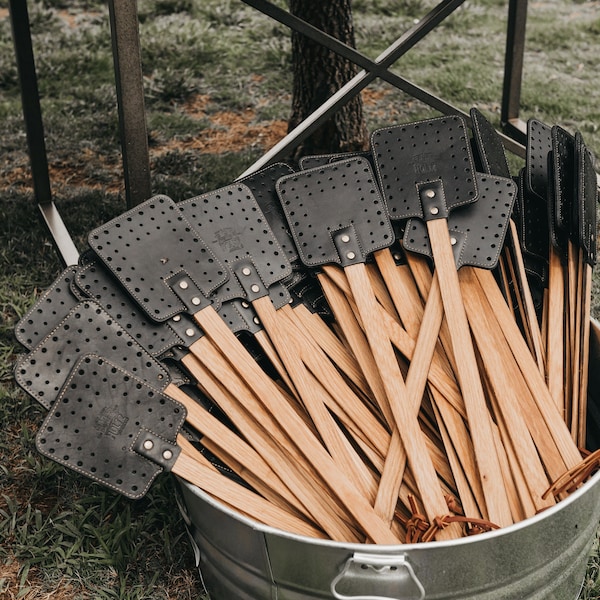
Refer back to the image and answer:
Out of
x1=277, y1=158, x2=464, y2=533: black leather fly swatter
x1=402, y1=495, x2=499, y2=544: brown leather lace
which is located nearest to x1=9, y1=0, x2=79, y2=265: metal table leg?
x1=277, y1=158, x2=464, y2=533: black leather fly swatter

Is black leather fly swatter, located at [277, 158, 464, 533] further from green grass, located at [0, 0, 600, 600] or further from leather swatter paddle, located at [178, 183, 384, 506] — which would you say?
green grass, located at [0, 0, 600, 600]

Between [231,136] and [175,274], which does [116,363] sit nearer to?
[175,274]

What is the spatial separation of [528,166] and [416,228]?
1.26 feet

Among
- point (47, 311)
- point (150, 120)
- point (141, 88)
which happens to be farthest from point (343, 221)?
point (150, 120)

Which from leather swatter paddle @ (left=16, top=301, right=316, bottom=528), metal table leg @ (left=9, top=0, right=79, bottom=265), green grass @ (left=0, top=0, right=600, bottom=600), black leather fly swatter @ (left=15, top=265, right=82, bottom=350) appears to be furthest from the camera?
metal table leg @ (left=9, top=0, right=79, bottom=265)

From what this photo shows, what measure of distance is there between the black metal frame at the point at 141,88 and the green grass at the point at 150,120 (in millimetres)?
307

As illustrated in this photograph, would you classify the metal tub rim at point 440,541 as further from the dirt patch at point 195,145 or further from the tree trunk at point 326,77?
the dirt patch at point 195,145

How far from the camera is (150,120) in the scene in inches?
163

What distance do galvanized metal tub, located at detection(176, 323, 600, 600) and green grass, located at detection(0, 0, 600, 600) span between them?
0.37m

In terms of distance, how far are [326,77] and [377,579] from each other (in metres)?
2.53

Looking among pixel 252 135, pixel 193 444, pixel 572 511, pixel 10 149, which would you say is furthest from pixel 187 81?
pixel 572 511

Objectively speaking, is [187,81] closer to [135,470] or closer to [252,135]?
[252,135]

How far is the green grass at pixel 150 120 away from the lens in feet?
6.38

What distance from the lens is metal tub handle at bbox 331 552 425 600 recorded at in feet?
4.39
